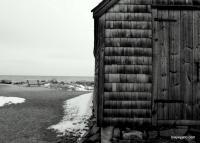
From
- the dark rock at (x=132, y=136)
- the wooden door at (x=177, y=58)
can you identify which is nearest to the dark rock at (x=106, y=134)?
the dark rock at (x=132, y=136)

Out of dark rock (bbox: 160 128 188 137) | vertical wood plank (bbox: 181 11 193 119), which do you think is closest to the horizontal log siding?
dark rock (bbox: 160 128 188 137)

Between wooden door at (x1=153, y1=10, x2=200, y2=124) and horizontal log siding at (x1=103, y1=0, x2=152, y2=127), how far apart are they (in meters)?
0.35

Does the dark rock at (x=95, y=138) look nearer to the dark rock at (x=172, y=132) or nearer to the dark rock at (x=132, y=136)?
the dark rock at (x=132, y=136)

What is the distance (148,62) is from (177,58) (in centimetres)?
99

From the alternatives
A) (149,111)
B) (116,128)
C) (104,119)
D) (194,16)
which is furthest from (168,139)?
(194,16)

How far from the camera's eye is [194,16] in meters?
7.55

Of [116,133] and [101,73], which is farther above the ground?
[101,73]

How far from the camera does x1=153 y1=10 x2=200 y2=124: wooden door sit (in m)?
7.52

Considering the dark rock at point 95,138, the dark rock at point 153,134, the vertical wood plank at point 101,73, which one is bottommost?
the dark rock at point 95,138

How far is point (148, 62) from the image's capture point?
24.5ft

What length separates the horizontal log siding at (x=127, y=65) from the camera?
7.43 metres

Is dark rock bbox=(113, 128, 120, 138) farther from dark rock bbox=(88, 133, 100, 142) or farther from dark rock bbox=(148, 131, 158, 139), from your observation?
dark rock bbox=(148, 131, 158, 139)

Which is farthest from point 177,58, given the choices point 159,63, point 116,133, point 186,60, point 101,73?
point 116,133

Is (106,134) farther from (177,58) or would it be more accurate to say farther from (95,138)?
(177,58)
